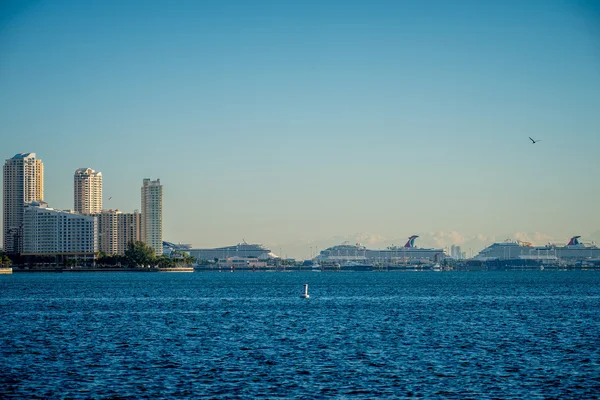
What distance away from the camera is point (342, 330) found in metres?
50.7

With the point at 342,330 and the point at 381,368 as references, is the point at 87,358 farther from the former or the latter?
the point at 342,330

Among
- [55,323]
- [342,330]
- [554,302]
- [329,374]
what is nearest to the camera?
[329,374]

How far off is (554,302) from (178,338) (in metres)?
46.5

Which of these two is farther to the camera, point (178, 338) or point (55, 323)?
point (55, 323)

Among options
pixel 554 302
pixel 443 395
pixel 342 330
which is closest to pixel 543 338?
pixel 342 330

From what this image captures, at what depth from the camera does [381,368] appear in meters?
35.2

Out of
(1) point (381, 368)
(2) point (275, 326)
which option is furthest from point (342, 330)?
(1) point (381, 368)

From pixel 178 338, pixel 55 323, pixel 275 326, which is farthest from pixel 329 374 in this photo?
pixel 55 323

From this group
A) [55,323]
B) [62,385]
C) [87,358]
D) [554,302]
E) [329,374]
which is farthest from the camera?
[554,302]

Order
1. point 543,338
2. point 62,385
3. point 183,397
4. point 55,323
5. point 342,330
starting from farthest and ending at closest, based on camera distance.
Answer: point 55,323 → point 342,330 → point 543,338 → point 62,385 → point 183,397

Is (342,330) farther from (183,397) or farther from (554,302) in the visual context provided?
(554,302)

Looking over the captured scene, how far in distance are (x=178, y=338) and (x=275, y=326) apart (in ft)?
28.4

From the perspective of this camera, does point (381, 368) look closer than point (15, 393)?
No

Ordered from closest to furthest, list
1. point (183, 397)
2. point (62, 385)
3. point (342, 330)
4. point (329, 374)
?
1. point (183, 397)
2. point (62, 385)
3. point (329, 374)
4. point (342, 330)
